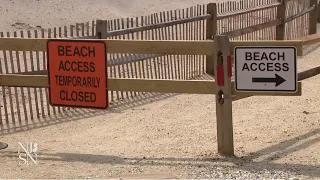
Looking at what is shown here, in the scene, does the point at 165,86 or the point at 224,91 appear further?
the point at 165,86

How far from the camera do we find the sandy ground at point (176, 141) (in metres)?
6.91

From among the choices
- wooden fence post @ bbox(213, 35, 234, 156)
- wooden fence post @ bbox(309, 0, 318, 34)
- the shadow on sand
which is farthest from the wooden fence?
wooden fence post @ bbox(213, 35, 234, 156)

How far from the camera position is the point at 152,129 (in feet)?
31.4

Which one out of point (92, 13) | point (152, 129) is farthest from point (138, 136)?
point (92, 13)

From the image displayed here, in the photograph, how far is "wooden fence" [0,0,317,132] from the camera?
10788 millimetres

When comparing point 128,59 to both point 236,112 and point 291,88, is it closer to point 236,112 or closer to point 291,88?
point 236,112

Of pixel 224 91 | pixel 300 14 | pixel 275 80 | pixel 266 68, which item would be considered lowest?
pixel 224 91

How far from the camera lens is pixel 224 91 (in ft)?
24.0

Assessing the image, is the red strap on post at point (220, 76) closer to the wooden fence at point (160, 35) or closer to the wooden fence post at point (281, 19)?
the wooden fence at point (160, 35)

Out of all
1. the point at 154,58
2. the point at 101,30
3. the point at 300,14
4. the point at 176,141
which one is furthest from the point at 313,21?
the point at 176,141

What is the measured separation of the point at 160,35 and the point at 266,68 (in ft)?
20.6

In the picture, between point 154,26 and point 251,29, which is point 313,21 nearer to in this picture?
point 251,29

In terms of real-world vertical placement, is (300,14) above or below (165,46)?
above

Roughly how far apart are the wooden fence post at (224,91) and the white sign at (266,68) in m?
0.10
